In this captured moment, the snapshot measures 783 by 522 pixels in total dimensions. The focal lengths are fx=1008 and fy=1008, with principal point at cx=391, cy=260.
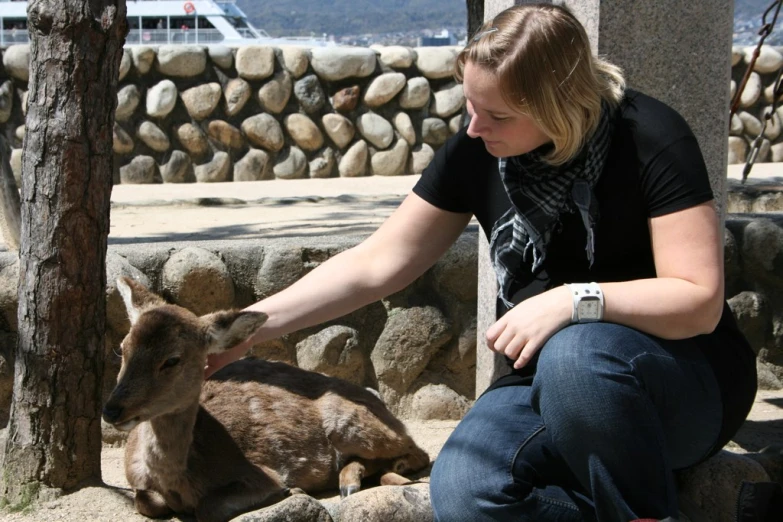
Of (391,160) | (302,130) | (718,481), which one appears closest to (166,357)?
(718,481)

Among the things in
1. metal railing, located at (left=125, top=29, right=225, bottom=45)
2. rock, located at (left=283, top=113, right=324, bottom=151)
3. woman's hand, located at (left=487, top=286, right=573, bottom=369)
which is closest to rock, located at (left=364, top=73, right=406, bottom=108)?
rock, located at (left=283, top=113, right=324, bottom=151)

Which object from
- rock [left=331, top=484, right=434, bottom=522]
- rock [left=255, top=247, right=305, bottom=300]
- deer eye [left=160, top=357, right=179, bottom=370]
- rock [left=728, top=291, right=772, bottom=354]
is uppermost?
rock [left=255, top=247, right=305, bottom=300]

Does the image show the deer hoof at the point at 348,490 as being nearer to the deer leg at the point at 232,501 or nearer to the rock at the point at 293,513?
the deer leg at the point at 232,501

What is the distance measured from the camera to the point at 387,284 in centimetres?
355

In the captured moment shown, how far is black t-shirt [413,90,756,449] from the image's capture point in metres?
2.91

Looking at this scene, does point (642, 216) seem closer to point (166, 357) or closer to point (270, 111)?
point (166, 357)

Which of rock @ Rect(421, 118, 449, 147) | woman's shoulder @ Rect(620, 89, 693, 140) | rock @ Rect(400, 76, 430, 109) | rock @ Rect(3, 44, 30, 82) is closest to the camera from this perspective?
woman's shoulder @ Rect(620, 89, 693, 140)

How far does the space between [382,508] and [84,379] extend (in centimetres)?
120

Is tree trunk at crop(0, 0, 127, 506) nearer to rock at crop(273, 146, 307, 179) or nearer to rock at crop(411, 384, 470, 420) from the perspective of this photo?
rock at crop(411, 384, 470, 420)

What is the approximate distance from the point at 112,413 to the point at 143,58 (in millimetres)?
7746

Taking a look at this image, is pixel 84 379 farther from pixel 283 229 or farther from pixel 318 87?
pixel 318 87

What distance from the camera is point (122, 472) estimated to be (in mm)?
4352

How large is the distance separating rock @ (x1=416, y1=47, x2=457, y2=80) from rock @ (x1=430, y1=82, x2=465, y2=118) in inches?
6.2

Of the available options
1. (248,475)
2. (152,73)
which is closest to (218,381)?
(248,475)
